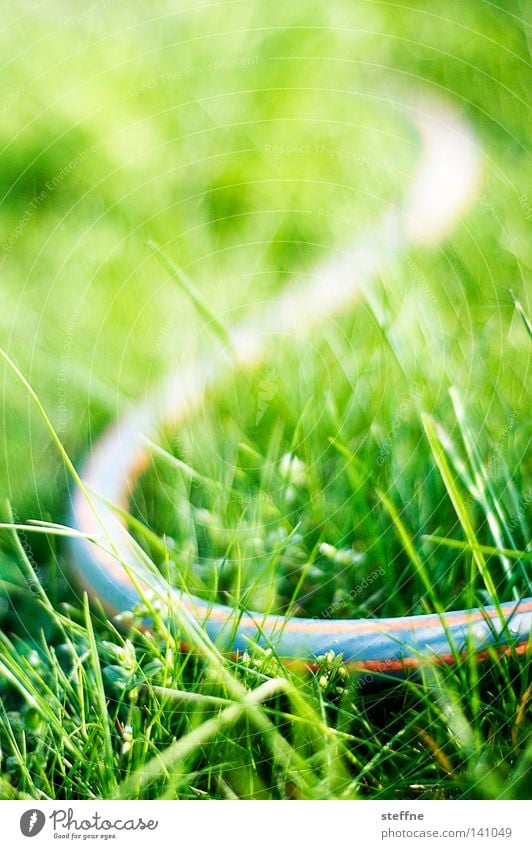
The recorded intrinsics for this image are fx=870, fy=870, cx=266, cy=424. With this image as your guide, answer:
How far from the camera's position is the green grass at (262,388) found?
1.74ft

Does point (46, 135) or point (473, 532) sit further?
point (46, 135)

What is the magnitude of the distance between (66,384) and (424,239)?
0.30 m

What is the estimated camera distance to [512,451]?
607 mm

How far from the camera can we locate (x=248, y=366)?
661 millimetres

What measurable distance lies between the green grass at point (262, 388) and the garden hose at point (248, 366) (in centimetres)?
1

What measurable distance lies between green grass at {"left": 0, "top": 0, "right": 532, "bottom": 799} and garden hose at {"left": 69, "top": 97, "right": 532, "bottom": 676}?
0.01 m

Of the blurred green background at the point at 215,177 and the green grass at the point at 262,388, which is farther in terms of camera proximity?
the blurred green background at the point at 215,177

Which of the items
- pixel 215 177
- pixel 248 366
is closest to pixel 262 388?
pixel 248 366

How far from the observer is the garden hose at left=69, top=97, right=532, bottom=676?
54 centimetres

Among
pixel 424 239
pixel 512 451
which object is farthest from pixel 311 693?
→ pixel 424 239

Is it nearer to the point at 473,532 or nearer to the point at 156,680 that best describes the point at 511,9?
the point at 473,532

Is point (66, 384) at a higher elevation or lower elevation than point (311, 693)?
higher

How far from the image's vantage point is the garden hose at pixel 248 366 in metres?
0.54

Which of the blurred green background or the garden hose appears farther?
the blurred green background
